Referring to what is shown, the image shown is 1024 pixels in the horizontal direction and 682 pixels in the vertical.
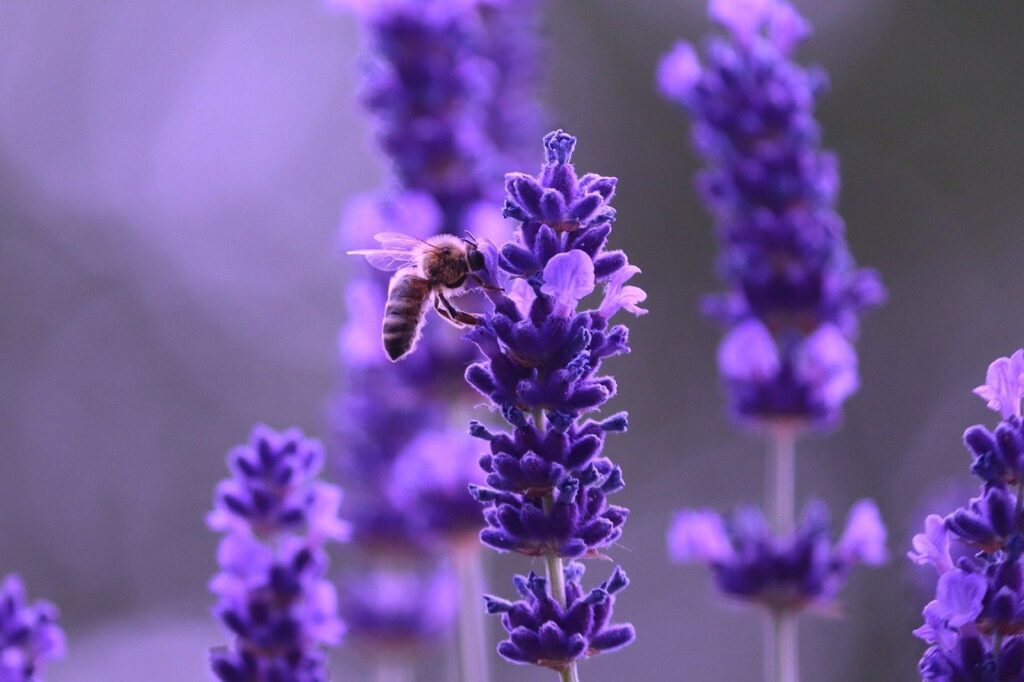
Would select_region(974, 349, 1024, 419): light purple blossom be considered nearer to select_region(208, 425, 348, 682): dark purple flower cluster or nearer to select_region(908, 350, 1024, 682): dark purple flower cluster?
select_region(908, 350, 1024, 682): dark purple flower cluster

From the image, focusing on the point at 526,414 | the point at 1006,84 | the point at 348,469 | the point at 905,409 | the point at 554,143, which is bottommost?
the point at 526,414

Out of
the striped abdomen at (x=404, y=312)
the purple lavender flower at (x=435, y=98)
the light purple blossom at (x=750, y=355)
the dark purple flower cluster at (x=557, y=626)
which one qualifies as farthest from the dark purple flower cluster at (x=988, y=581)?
the purple lavender flower at (x=435, y=98)

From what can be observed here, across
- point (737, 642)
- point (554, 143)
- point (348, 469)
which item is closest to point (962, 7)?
point (737, 642)

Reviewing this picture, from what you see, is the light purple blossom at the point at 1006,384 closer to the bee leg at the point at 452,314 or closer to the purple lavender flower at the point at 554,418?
the purple lavender flower at the point at 554,418

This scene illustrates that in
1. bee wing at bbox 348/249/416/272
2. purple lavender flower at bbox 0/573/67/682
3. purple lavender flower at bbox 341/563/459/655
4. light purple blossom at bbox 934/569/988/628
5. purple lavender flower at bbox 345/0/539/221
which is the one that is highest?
purple lavender flower at bbox 345/0/539/221

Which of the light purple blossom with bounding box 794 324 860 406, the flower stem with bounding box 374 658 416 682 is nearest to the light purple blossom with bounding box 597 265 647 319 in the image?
the light purple blossom with bounding box 794 324 860 406

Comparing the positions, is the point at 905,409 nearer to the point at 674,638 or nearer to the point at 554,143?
the point at 674,638
